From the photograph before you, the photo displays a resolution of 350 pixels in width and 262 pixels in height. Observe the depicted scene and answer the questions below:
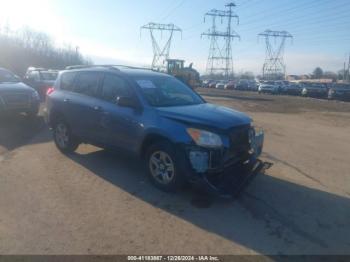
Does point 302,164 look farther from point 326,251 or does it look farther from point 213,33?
point 213,33

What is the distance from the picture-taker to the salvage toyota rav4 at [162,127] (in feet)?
16.9

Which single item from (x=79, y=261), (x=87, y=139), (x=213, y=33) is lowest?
(x=79, y=261)

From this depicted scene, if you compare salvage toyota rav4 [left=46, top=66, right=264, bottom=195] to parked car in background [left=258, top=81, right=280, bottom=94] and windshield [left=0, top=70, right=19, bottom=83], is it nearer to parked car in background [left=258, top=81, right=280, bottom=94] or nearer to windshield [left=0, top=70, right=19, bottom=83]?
windshield [left=0, top=70, right=19, bottom=83]

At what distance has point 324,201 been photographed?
544 cm

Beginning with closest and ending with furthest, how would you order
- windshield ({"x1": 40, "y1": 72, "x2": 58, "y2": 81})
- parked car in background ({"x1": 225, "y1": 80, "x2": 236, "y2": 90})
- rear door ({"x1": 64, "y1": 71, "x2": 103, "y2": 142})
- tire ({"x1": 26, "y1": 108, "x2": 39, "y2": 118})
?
rear door ({"x1": 64, "y1": 71, "x2": 103, "y2": 142}) < tire ({"x1": 26, "y1": 108, "x2": 39, "y2": 118}) < windshield ({"x1": 40, "y1": 72, "x2": 58, "y2": 81}) < parked car in background ({"x1": 225, "y1": 80, "x2": 236, "y2": 90})

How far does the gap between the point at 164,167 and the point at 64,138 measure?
3.04 meters

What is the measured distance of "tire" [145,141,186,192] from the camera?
5270mm

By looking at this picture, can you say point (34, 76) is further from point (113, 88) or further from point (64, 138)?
point (113, 88)

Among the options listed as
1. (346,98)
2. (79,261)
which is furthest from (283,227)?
(346,98)

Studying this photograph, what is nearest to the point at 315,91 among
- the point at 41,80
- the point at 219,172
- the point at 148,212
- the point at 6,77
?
the point at 41,80

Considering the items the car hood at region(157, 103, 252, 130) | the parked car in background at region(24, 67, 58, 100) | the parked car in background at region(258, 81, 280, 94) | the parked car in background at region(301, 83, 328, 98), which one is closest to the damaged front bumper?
the car hood at region(157, 103, 252, 130)

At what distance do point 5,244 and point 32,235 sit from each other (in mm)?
302

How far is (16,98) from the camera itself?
1164 cm

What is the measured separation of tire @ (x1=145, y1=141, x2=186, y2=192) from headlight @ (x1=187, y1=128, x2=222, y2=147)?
1.30 feet
